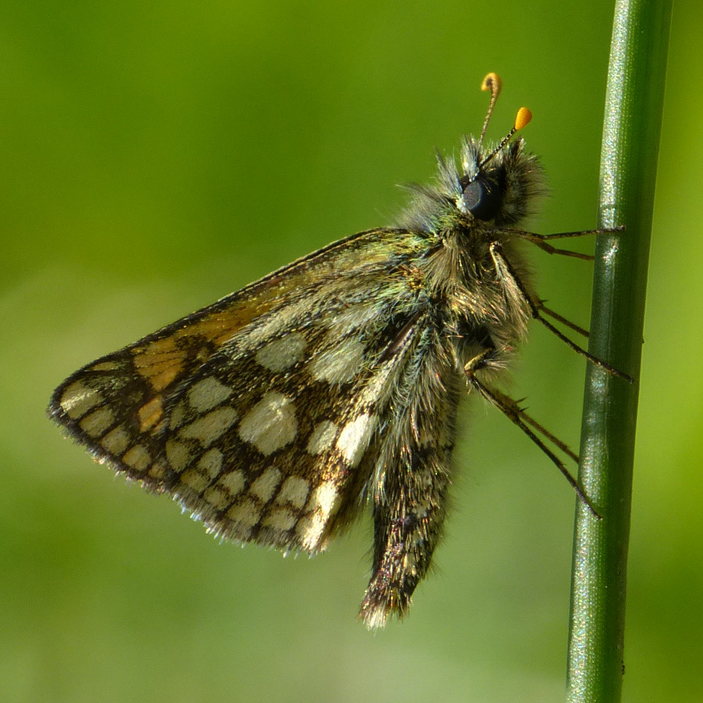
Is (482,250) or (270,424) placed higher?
(482,250)

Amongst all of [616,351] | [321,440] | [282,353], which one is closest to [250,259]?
[282,353]

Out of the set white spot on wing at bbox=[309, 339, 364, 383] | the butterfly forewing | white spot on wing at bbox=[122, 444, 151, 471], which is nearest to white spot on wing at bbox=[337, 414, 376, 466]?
the butterfly forewing

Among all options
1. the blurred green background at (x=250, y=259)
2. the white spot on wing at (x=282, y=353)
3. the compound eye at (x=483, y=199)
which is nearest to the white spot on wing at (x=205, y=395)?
the white spot on wing at (x=282, y=353)

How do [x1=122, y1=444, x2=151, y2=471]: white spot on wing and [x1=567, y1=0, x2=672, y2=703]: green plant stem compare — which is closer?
[x1=567, y1=0, x2=672, y2=703]: green plant stem

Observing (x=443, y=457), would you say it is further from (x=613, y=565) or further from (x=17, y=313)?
(x=17, y=313)

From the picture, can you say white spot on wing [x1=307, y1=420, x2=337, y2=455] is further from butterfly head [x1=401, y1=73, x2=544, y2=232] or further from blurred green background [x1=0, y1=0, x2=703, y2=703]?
blurred green background [x1=0, y1=0, x2=703, y2=703]

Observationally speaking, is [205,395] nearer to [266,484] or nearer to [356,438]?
[266,484]

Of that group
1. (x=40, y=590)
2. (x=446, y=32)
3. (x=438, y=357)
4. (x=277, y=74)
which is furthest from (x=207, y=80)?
(x=40, y=590)
